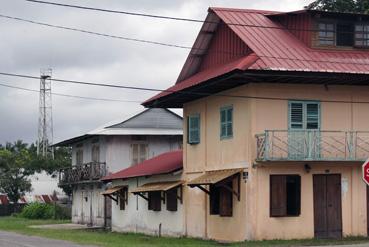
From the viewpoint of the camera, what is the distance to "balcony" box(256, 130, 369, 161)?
2880 centimetres

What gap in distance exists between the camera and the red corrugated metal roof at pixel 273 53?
2883cm

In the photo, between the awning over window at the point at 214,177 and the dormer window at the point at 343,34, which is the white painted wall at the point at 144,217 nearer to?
the awning over window at the point at 214,177

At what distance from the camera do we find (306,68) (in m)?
28.7

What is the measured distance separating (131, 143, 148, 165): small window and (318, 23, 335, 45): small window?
24.5 m

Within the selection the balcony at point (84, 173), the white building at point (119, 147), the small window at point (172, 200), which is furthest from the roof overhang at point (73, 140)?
the small window at point (172, 200)

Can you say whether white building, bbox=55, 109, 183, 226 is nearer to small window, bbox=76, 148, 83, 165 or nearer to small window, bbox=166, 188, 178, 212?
small window, bbox=76, 148, 83, 165

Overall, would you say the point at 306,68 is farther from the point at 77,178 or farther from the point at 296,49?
the point at 77,178

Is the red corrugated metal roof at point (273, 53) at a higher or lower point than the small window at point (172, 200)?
higher

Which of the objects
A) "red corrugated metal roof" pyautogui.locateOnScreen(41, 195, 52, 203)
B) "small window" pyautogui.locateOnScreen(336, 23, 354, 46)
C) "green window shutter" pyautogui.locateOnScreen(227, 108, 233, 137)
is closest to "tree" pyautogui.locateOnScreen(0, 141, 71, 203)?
"red corrugated metal roof" pyautogui.locateOnScreen(41, 195, 52, 203)

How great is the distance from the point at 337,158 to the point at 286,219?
283cm

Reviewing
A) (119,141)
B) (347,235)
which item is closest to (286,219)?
(347,235)

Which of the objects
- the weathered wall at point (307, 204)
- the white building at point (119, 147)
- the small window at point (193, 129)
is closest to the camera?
the weathered wall at point (307, 204)

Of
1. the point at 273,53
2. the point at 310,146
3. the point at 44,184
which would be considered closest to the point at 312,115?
the point at 310,146

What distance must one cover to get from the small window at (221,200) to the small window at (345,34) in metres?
6.95
